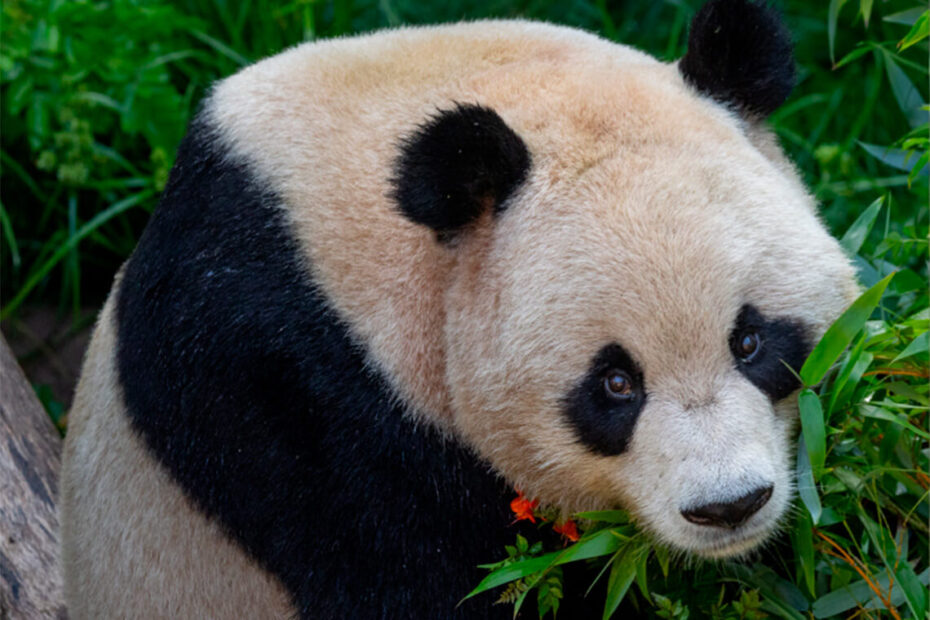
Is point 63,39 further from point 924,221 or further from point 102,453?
point 924,221

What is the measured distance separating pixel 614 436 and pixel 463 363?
0.36 meters

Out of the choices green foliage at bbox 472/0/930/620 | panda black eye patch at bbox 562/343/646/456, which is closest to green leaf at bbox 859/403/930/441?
green foliage at bbox 472/0/930/620

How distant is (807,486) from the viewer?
2.49 m

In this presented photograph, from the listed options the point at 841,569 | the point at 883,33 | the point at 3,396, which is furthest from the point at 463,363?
the point at 883,33

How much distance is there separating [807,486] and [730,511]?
12.1 inches

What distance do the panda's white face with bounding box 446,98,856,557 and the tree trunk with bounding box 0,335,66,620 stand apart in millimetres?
1597

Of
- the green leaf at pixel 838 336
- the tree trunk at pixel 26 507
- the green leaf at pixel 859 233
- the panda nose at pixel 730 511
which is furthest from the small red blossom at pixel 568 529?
the tree trunk at pixel 26 507

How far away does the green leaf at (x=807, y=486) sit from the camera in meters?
2.42

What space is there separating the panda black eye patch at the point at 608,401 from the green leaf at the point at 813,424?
0.34 meters

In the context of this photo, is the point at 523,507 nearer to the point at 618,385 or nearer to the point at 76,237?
the point at 618,385

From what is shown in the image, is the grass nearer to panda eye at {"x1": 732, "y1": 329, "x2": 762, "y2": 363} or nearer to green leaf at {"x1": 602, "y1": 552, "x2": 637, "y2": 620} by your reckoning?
green leaf at {"x1": 602, "y1": 552, "x2": 637, "y2": 620}

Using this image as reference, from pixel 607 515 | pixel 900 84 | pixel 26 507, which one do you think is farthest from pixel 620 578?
pixel 26 507

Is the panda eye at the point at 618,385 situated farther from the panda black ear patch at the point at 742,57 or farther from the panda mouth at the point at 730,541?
the panda black ear patch at the point at 742,57

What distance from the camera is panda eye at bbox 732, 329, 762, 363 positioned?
2.43 meters
